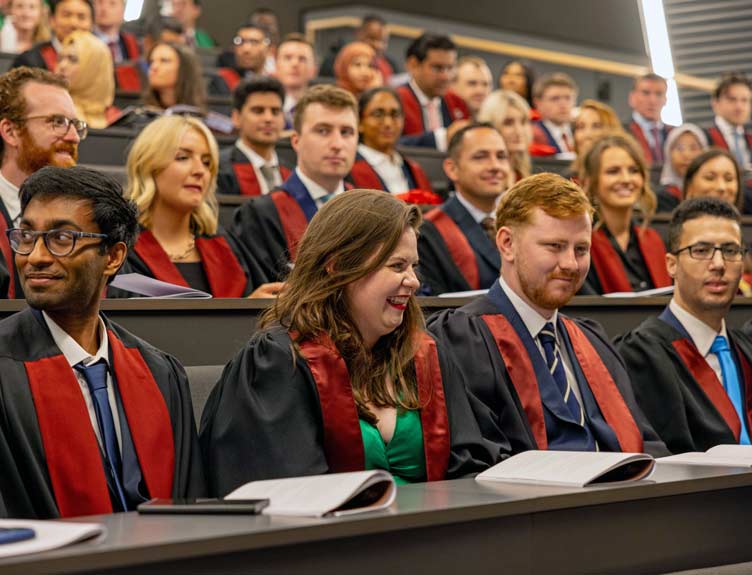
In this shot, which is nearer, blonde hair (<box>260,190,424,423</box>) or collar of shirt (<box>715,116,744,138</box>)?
blonde hair (<box>260,190,424,423</box>)

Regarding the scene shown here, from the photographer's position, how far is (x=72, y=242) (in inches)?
112

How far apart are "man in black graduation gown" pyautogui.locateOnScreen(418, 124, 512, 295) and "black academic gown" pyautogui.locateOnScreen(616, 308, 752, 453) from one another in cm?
125

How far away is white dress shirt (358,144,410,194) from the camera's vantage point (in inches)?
282

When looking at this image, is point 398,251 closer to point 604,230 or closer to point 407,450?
point 407,450

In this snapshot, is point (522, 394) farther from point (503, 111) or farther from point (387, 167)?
point (503, 111)

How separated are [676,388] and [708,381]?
155 millimetres

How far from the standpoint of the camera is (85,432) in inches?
110

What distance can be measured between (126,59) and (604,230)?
583 centimetres

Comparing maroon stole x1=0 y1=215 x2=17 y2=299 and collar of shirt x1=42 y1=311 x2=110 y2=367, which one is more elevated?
maroon stole x1=0 y1=215 x2=17 y2=299

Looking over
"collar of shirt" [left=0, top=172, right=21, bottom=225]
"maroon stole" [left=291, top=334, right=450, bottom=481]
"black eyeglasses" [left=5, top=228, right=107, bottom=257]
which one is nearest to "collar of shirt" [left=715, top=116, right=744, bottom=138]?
"collar of shirt" [left=0, top=172, right=21, bottom=225]

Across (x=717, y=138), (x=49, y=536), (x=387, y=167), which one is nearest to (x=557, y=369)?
(x=49, y=536)

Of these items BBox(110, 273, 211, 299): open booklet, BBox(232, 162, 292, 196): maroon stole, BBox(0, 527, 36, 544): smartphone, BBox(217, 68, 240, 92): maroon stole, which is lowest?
BBox(0, 527, 36, 544): smartphone

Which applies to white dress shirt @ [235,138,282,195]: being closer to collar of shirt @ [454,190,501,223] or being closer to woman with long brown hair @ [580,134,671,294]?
collar of shirt @ [454,190,501,223]

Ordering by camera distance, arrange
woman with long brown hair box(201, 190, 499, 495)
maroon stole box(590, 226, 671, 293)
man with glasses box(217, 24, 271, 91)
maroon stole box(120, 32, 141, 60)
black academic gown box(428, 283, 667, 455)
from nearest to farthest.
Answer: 1. woman with long brown hair box(201, 190, 499, 495)
2. black academic gown box(428, 283, 667, 455)
3. maroon stole box(590, 226, 671, 293)
4. man with glasses box(217, 24, 271, 91)
5. maroon stole box(120, 32, 141, 60)
